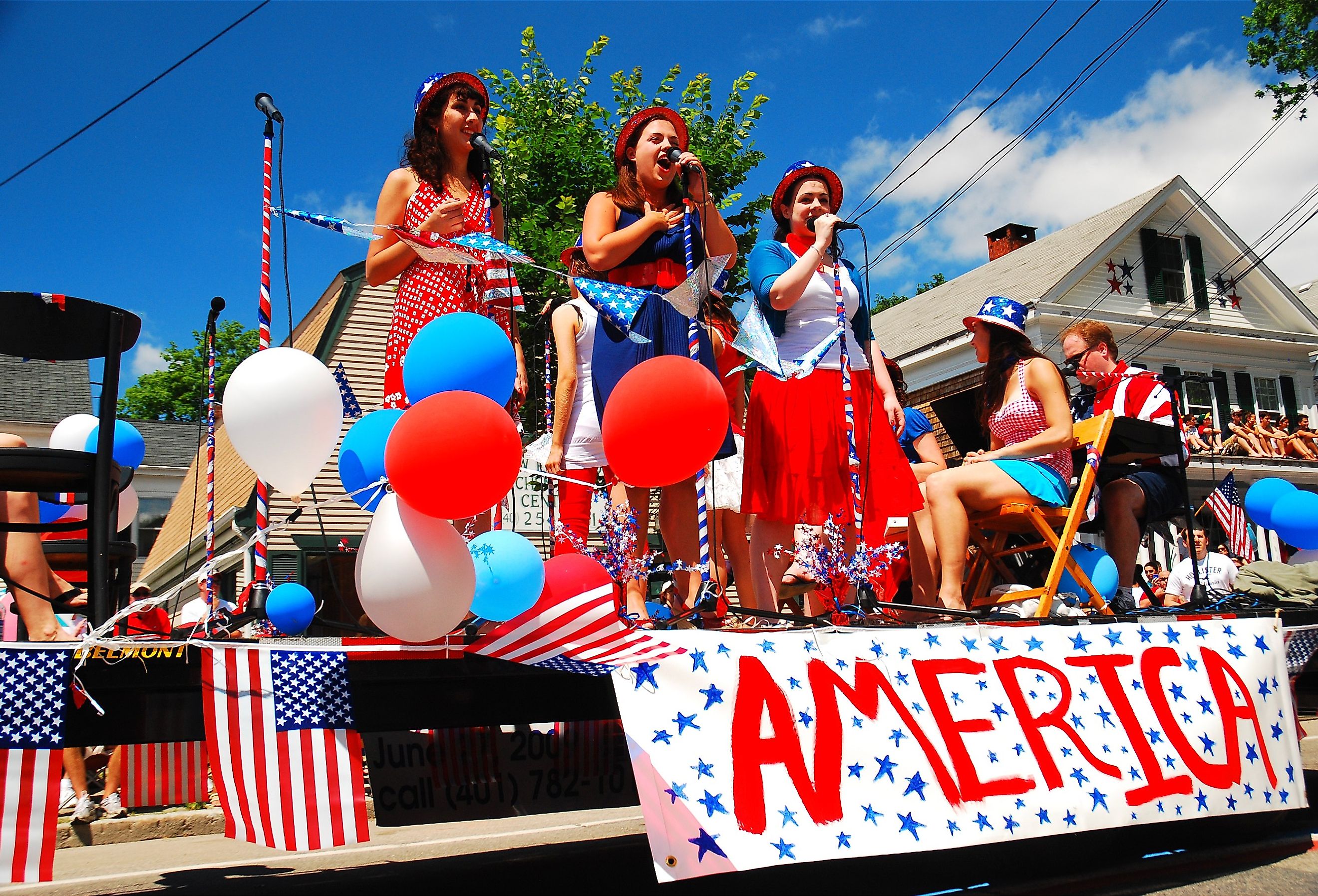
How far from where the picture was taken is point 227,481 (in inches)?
648

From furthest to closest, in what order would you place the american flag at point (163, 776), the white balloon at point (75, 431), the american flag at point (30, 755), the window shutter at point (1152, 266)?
the window shutter at point (1152, 266) → the white balloon at point (75, 431) → the american flag at point (163, 776) → the american flag at point (30, 755)

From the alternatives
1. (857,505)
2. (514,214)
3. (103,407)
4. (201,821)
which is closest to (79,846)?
(201,821)

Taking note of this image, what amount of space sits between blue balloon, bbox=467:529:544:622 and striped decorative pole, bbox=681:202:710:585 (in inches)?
32.8

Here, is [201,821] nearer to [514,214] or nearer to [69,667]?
[69,667]

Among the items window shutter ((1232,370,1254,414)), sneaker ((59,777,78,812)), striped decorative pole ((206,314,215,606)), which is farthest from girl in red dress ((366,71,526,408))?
window shutter ((1232,370,1254,414))

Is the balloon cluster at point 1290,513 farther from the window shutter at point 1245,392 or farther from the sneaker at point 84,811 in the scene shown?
the window shutter at point 1245,392

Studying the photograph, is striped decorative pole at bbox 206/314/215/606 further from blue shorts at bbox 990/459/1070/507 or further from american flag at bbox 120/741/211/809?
blue shorts at bbox 990/459/1070/507

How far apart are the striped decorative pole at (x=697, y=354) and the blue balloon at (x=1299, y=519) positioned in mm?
3949

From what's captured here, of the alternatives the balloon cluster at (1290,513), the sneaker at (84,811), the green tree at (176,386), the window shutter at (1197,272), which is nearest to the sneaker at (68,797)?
the sneaker at (84,811)

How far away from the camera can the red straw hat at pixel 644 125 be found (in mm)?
4395

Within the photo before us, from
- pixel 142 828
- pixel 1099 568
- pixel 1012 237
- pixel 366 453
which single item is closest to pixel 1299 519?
pixel 1099 568

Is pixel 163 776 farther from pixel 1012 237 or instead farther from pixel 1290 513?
pixel 1012 237

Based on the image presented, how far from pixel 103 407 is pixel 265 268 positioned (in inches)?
26.9

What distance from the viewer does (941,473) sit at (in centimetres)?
464
